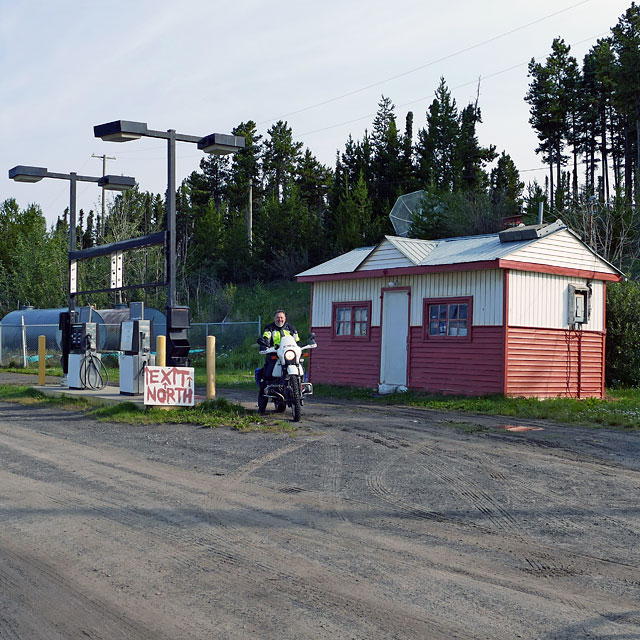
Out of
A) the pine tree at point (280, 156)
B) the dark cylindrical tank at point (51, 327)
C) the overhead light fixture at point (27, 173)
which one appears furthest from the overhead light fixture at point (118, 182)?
the pine tree at point (280, 156)

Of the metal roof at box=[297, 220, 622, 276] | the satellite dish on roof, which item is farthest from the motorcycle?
the satellite dish on roof

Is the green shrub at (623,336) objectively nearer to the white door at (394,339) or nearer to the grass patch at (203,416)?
the white door at (394,339)

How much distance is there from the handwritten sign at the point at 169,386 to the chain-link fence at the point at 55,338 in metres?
17.6

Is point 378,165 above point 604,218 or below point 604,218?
above

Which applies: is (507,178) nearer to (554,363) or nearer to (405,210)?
(405,210)

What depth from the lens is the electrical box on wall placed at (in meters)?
19.4

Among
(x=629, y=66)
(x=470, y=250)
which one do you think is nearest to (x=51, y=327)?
(x=470, y=250)

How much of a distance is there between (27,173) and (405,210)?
81.9 feet

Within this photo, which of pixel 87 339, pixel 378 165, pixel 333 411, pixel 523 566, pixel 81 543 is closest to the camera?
pixel 523 566

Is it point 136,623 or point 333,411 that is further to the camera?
point 333,411

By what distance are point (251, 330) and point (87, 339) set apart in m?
19.0

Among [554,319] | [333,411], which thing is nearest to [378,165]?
[554,319]

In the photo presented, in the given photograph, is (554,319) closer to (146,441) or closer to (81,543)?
(146,441)

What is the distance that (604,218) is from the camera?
114ft
